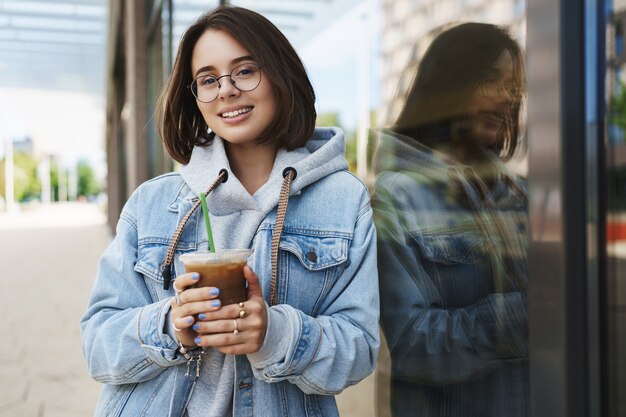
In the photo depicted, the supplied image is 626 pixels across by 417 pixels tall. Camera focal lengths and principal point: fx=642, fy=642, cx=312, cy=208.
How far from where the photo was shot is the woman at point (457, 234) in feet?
4.46

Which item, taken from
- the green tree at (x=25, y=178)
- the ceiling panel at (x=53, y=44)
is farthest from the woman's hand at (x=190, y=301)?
the green tree at (x=25, y=178)

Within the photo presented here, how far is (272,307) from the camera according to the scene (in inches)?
56.7

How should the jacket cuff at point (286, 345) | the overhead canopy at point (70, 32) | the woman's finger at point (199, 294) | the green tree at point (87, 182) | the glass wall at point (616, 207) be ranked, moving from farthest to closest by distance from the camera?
the green tree at point (87, 182) < the overhead canopy at point (70, 32) < the jacket cuff at point (286, 345) < the woman's finger at point (199, 294) < the glass wall at point (616, 207)

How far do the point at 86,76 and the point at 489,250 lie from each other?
63.7 ft

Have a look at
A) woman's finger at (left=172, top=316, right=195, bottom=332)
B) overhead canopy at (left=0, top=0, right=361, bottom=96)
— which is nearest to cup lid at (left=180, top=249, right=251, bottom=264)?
woman's finger at (left=172, top=316, right=195, bottom=332)

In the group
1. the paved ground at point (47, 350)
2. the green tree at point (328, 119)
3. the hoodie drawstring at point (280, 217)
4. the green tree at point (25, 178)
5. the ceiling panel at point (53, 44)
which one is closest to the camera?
the hoodie drawstring at point (280, 217)

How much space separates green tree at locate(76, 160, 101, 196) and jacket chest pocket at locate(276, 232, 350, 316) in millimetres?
72047

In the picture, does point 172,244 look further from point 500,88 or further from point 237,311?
point 500,88

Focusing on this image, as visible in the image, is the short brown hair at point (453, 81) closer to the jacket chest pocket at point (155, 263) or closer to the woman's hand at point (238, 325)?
the woman's hand at point (238, 325)

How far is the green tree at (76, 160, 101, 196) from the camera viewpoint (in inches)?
2751

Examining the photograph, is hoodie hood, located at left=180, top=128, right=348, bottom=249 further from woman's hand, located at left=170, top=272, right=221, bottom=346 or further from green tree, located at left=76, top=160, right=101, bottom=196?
green tree, located at left=76, top=160, right=101, bottom=196

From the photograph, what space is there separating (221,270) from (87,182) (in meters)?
74.6

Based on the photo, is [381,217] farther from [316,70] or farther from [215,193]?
[316,70]

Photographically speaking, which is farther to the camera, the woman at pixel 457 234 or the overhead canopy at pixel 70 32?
the overhead canopy at pixel 70 32
